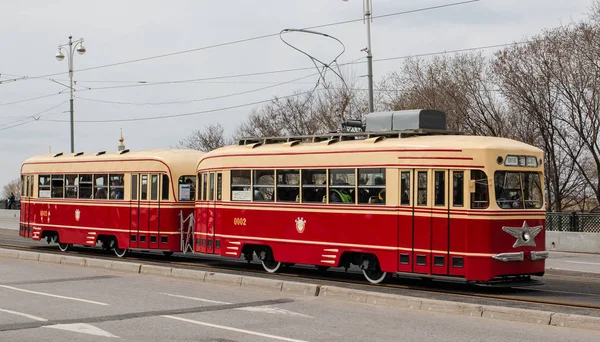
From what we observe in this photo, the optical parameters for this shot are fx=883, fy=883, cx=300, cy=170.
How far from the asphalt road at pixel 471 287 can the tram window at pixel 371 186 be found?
1677 millimetres

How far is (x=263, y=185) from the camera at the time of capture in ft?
65.2

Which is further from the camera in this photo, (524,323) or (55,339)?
(524,323)

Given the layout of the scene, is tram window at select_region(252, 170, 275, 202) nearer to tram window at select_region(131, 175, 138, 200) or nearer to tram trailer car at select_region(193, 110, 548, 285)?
tram trailer car at select_region(193, 110, 548, 285)

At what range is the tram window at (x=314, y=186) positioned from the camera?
60.5 ft

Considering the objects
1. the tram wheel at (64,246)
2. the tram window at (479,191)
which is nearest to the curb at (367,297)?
the tram window at (479,191)

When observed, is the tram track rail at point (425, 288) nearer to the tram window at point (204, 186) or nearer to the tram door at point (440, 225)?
the tram door at point (440, 225)

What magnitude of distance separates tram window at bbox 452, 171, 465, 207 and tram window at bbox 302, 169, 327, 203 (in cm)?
330

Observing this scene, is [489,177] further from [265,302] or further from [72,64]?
[72,64]

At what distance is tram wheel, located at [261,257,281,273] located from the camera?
1981 centimetres

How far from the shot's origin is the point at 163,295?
50.5 feet

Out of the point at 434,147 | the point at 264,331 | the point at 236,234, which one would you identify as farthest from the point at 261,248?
the point at 264,331

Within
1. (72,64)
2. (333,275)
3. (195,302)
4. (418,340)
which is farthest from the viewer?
(72,64)

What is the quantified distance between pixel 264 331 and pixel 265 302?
314 centimetres

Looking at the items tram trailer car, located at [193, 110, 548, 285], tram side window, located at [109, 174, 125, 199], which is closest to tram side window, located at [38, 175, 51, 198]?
tram side window, located at [109, 174, 125, 199]
